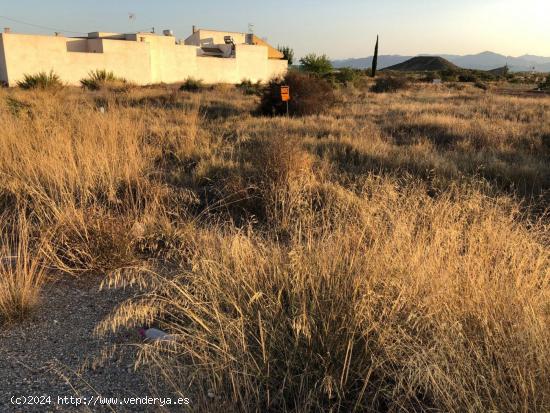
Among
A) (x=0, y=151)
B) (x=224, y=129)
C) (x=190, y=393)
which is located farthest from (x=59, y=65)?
(x=190, y=393)

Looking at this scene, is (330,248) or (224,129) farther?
(224,129)

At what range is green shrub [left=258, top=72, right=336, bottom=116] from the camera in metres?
14.2

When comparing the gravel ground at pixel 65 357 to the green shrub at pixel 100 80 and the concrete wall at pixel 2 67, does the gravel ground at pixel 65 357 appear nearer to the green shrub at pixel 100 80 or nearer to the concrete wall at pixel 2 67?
the green shrub at pixel 100 80

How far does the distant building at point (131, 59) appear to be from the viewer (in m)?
29.8

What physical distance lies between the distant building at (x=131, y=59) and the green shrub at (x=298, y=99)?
993 cm

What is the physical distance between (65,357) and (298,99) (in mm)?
12817

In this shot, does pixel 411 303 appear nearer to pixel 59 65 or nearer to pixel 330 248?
pixel 330 248

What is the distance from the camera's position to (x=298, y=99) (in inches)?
562

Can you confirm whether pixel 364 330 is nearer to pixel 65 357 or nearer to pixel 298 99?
pixel 65 357

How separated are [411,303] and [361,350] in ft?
1.18

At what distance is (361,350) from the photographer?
6.72 feet

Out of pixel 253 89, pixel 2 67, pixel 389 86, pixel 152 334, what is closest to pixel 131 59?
pixel 2 67

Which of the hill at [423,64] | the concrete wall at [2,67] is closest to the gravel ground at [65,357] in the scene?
the concrete wall at [2,67]

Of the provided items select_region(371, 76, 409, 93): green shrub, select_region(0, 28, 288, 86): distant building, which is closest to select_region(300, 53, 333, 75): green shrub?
select_region(0, 28, 288, 86): distant building
